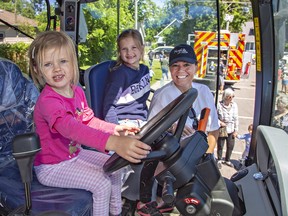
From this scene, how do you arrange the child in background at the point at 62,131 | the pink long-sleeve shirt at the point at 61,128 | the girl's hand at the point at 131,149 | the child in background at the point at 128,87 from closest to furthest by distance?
the girl's hand at the point at 131,149 → the pink long-sleeve shirt at the point at 61,128 → the child in background at the point at 62,131 → the child in background at the point at 128,87

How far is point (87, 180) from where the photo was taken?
5.01ft

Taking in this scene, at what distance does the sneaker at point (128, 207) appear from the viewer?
1837mm

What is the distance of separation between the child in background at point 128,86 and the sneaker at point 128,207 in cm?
59

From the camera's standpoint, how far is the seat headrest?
175cm

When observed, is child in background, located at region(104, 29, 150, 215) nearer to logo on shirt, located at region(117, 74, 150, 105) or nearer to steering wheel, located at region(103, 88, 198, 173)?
logo on shirt, located at region(117, 74, 150, 105)

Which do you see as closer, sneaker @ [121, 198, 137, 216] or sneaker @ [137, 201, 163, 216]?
sneaker @ [137, 201, 163, 216]

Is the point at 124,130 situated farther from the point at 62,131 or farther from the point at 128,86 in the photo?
the point at 128,86

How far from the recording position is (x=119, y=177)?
1.73 m

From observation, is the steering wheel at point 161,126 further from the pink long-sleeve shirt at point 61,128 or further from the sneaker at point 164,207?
the sneaker at point 164,207

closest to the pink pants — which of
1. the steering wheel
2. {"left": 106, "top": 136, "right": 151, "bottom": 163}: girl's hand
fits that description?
the steering wheel

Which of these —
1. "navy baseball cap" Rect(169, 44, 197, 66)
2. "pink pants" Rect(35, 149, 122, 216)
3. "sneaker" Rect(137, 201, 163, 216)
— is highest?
"navy baseball cap" Rect(169, 44, 197, 66)

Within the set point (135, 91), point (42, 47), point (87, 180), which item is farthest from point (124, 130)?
point (135, 91)

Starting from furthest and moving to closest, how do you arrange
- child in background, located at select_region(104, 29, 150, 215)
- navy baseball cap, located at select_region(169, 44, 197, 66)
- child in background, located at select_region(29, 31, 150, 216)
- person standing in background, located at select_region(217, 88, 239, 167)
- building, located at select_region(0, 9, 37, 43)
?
person standing in background, located at select_region(217, 88, 239, 167) → building, located at select_region(0, 9, 37, 43) → child in background, located at select_region(104, 29, 150, 215) → navy baseball cap, located at select_region(169, 44, 197, 66) → child in background, located at select_region(29, 31, 150, 216)

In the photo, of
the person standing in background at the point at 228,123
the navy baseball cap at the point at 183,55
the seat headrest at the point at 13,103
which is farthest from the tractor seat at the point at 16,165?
the person standing in background at the point at 228,123
